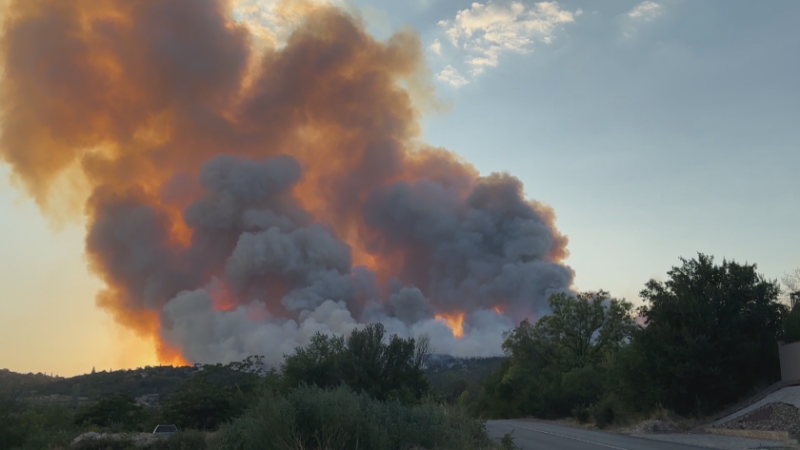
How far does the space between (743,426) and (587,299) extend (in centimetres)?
3315

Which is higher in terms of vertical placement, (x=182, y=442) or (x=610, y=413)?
(x=610, y=413)

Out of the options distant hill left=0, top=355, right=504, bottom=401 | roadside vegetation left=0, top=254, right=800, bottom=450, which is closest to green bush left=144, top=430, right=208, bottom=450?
roadside vegetation left=0, top=254, right=800, bottom=450

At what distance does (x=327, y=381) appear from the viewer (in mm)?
30188

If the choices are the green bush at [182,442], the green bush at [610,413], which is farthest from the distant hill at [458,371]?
the green bush at [182,442]

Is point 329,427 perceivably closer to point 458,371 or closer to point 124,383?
point 124,383

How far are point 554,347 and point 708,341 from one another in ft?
92.6

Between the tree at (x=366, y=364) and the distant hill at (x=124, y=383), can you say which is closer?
the tree at (x=366, y=364)

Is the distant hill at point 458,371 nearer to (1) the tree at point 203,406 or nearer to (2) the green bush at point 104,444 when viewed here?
(1) the tree at point 203,406

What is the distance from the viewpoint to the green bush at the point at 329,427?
12781mm

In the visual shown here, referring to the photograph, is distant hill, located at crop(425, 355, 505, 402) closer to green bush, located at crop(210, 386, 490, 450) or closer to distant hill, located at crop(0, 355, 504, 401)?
distant hill, located at crop(0, 355, 504, 401)

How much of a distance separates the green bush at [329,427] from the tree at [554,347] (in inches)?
1487

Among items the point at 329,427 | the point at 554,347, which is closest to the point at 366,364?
the point at 329,427

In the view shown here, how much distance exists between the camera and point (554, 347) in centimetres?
5678

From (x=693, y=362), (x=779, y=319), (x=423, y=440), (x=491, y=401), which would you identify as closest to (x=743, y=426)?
(x=693, y=362)
